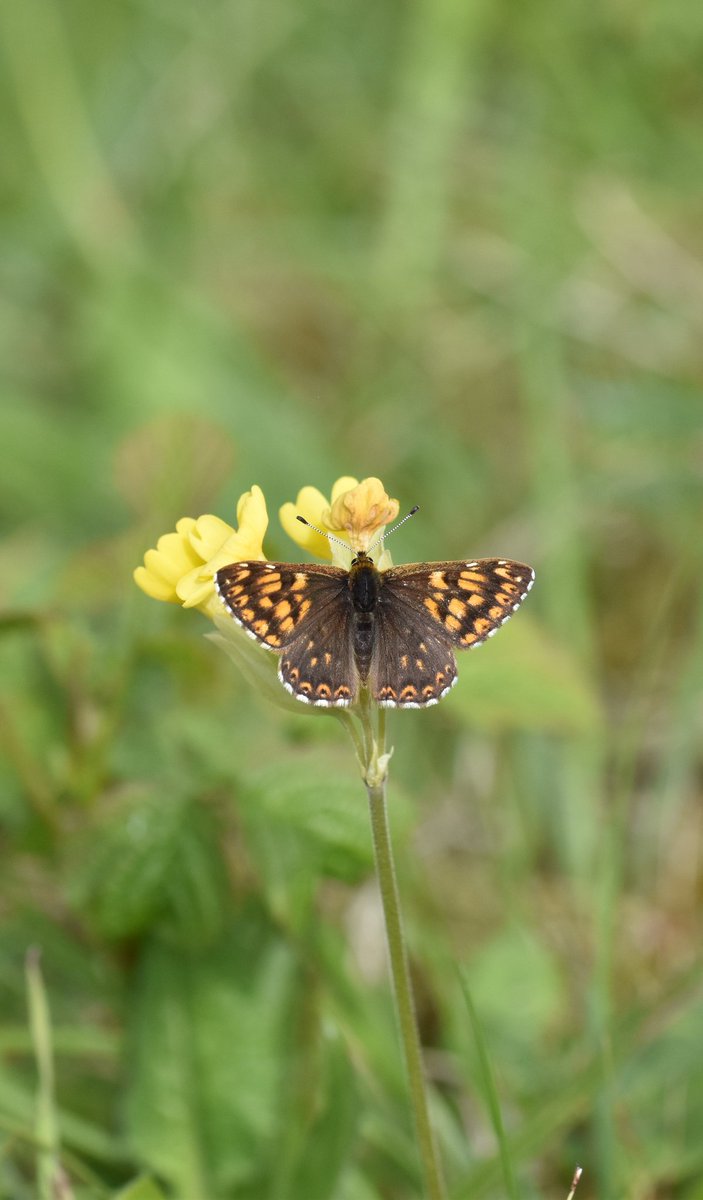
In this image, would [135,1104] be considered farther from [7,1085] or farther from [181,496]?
[181,496]

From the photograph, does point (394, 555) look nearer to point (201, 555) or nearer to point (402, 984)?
point (201, 555)

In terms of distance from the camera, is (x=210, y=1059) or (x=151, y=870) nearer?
(x=151, y=870)

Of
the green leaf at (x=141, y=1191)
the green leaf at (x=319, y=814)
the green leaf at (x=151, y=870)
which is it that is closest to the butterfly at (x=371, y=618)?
the green leaf at (x=319, y=814)

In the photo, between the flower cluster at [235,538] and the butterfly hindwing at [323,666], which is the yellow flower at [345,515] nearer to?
the flower cluster at [235,538]

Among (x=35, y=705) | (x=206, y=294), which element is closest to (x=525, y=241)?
(x=206, y=294)

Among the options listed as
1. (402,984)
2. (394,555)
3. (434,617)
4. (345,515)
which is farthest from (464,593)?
(394,555)

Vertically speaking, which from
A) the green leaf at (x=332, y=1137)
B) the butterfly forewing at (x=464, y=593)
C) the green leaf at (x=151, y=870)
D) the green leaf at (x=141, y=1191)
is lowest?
the green leaf at (x=141, y=1191)

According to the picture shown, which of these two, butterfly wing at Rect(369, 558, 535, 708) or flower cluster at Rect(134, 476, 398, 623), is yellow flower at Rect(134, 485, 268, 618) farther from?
butterfly wing at Rect(369, 558, 535, 708)
